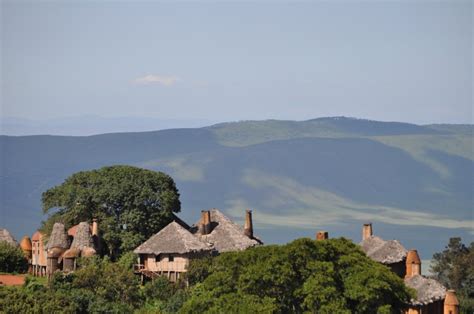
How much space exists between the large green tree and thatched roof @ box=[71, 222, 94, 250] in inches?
96.7

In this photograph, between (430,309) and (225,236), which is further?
(225,236)

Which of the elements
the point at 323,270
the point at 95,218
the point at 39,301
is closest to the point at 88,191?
the point at 95,218

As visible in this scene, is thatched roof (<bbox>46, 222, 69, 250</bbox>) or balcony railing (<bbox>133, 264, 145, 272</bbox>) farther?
thatched roof (<bbox>46, 222, 69, 250</bbox>)

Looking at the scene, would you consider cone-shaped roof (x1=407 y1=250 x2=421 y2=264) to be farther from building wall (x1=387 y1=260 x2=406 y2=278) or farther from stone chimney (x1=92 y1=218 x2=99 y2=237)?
stone chimney (x1=92 y1=218 x2=99 y2=237)

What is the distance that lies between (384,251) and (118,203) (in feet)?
63.3

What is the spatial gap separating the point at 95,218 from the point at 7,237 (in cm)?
962

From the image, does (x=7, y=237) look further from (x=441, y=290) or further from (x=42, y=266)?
(x=441, y=290)

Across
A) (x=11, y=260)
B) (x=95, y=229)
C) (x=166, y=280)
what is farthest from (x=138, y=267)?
(x=11, y=260)

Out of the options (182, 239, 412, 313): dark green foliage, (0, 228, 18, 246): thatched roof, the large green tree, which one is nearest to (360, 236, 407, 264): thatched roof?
the large green tree

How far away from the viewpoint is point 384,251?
9881 centimetres

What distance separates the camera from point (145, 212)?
10375cm

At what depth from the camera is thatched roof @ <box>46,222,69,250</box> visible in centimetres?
9975

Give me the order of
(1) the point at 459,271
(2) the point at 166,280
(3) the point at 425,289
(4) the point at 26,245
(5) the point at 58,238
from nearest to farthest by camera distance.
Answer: (3) the point at 425,289, (2) the point at 166,280, (5) the point at 58,238, (4) the point at 26,245, (1) the point at 459,271

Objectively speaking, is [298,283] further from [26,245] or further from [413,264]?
[26,245]
